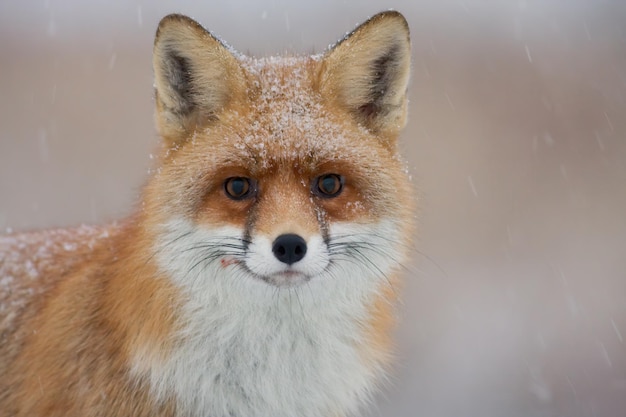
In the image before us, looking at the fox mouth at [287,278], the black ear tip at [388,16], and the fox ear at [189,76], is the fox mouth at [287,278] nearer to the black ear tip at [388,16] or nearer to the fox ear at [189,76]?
the fox ear at [189,76]

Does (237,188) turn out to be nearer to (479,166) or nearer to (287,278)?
(287,278)

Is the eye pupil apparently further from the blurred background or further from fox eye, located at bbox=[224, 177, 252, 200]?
the blurred background

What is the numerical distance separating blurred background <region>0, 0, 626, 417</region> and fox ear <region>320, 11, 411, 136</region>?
15.3 feet

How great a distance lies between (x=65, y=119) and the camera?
9781 mm

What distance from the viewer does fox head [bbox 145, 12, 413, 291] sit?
287cm

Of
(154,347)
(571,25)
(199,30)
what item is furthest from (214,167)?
(571,25)

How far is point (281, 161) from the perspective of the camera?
116 inches

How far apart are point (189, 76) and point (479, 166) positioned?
6.60 meters

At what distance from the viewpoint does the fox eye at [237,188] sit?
2961 mm

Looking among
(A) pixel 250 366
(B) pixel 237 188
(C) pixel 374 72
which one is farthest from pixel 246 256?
(C) pixel 374 72

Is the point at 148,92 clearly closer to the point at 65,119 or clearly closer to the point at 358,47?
the point at 65,119

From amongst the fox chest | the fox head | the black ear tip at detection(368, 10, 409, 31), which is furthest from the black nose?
the black ear tip at detection(368, 10, 409, 31)

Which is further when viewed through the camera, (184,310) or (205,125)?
(205,125)

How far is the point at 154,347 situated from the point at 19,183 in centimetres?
716
